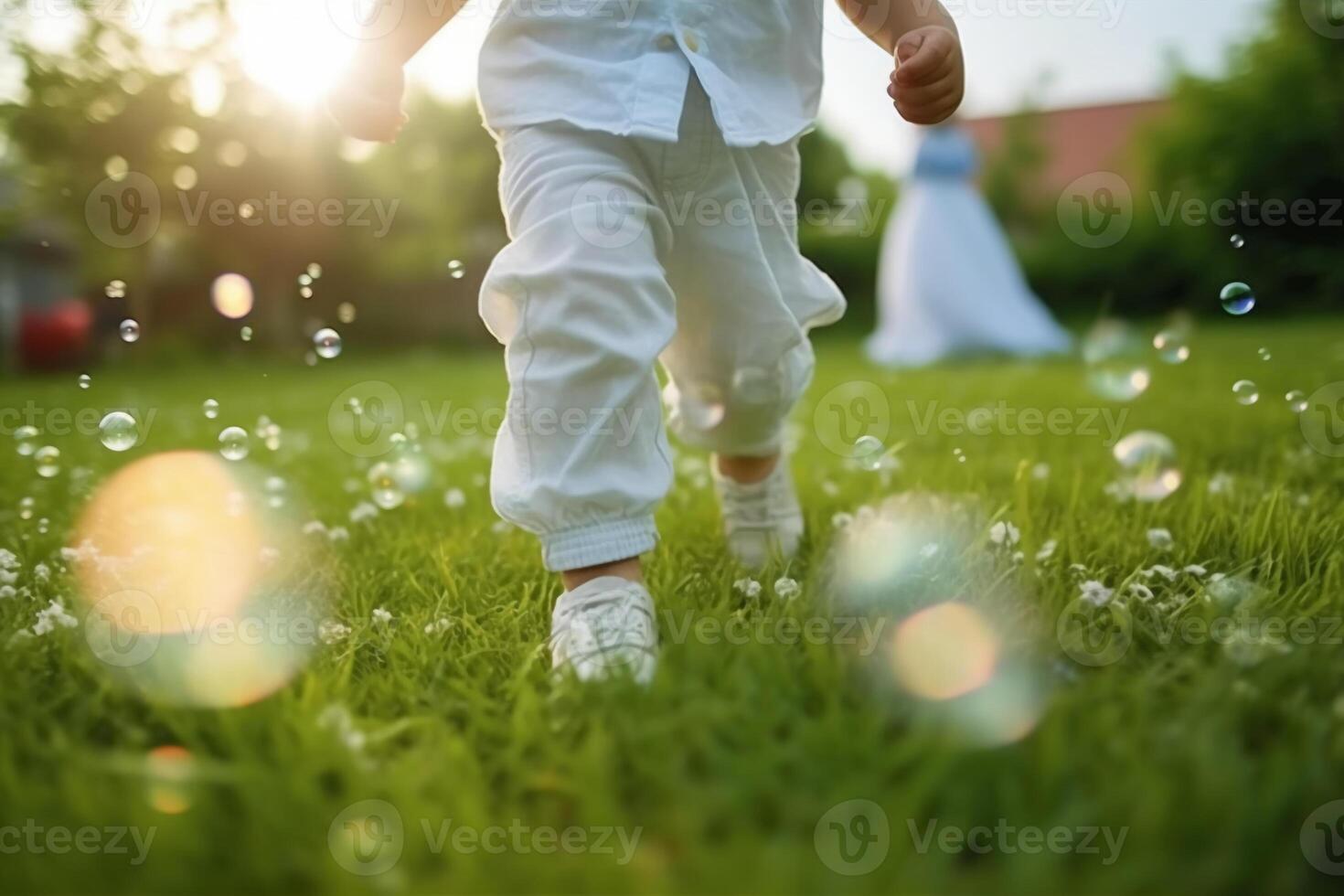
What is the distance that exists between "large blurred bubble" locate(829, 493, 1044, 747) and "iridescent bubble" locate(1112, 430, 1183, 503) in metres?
0.39

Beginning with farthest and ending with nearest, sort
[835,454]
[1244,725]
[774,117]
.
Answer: [835,454]
[774,117]
[1244,725]

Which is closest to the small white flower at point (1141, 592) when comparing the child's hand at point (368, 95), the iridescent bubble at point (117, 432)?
the child's hand at point (368, 95)

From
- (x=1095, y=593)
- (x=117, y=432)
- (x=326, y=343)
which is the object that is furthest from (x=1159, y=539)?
(x=117, y=432)

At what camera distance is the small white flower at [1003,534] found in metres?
1.91

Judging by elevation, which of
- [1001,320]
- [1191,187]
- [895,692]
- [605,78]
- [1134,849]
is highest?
[1191,187]

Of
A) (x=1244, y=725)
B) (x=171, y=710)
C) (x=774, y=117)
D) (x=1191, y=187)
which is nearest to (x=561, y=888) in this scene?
(x=171, y=710)

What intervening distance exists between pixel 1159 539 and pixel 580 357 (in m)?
1.26

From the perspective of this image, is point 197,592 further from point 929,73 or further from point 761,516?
point 929,73

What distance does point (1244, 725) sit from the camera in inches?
49.7

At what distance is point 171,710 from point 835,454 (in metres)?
2.84

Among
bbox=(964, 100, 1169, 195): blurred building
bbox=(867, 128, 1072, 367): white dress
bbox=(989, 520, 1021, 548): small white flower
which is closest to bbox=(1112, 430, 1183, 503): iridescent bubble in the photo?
bbox=(989, 520, 1021, 548): small white flower

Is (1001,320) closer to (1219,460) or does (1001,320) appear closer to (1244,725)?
(1219,460)

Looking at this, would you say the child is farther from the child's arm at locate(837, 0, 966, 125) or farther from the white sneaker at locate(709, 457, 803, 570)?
the white sneaker at locate(709, 457, 803, 570)

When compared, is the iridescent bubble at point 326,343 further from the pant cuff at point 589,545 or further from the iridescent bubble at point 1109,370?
the iridescent bubble at point 1109,370
